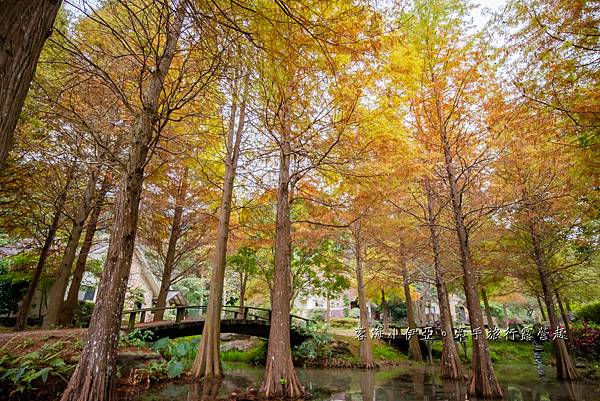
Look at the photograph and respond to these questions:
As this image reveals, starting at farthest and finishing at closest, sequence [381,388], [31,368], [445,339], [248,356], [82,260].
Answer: [248,356]
[445,339]
[82,260]
[381,388]
[31,368]

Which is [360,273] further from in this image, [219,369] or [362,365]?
[219,369]

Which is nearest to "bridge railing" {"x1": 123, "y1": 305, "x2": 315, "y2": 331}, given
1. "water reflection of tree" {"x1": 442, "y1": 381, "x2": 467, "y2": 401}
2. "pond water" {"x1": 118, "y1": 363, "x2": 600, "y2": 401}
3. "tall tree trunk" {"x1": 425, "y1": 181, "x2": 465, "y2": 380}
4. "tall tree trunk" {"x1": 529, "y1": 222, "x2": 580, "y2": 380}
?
"pond water" {"x1": 118, "y1": 363, "x2": 600, "y2": 401}

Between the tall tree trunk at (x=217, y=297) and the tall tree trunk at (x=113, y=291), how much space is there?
8.05ft

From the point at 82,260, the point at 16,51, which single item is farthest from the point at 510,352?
the point at 16,51

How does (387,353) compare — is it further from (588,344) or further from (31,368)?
(31,368)

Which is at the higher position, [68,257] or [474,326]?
[68,257]

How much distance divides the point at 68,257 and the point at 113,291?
21.7ft

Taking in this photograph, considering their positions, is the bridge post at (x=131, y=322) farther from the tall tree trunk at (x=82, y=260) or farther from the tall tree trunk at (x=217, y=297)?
the tall tree trunk at (x=82, y=260)

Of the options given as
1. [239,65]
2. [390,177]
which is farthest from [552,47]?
[239,65]

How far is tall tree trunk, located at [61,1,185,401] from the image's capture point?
398cm

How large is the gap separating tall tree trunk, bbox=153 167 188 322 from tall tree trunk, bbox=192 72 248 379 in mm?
3004

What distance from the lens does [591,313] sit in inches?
766

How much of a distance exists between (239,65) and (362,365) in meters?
13.7

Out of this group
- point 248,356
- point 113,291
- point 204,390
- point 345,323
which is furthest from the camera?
point 345,323
